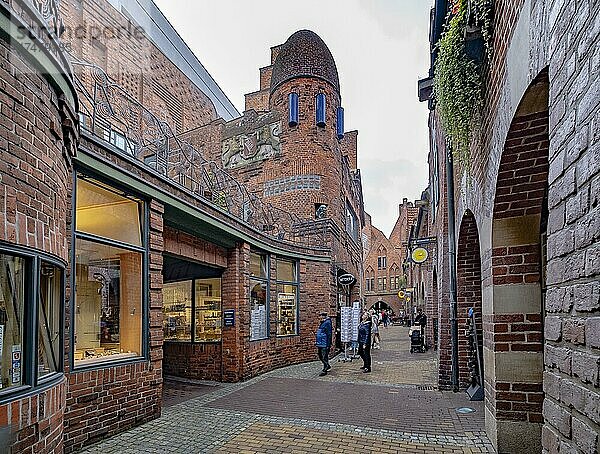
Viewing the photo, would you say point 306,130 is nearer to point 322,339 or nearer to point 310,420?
point 322,339

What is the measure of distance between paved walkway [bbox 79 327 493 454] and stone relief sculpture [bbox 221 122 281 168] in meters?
9.60

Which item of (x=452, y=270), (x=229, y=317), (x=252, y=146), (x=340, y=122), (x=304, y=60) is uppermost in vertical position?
(x=304, y=60)

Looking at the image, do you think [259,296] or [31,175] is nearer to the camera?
[31,175]

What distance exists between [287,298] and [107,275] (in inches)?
330

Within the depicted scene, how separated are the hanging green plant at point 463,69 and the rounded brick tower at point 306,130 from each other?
11.5 meters

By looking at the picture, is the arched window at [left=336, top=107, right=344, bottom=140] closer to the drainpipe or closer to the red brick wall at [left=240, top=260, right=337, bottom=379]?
the red brick wall at [left=240, top=260, right=337, bottom=379]

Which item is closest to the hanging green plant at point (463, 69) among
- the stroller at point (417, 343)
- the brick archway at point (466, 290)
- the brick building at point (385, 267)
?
the brick archway at point (466, 290)

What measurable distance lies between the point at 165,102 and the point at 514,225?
15.0 metres

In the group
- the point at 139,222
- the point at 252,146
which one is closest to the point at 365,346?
the point at 139,222

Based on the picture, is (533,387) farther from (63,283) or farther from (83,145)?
(83,145)

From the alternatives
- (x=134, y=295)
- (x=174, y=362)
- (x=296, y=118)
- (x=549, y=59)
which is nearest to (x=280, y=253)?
(x=174, y=362)

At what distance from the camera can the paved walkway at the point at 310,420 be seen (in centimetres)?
644

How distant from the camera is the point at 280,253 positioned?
14.7 m

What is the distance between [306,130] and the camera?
18.4m
